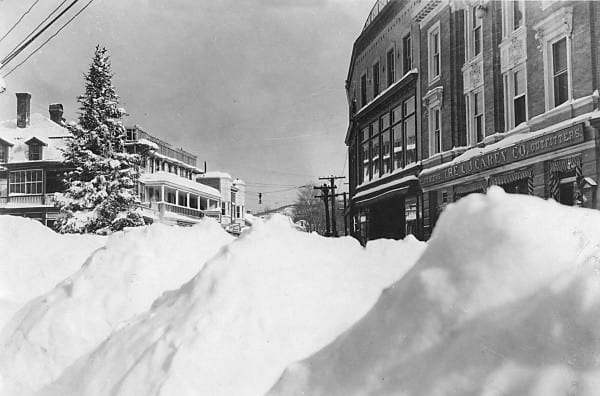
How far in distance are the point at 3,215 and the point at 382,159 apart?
7512mm

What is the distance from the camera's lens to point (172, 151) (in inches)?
389

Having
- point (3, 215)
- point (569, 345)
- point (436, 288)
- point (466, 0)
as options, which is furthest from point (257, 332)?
point (3, 215)

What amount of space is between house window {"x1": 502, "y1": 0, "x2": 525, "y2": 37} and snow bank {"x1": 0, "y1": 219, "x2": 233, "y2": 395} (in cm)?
449

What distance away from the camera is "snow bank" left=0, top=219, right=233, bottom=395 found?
6.64 metres

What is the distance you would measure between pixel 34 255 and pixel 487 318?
929 cm

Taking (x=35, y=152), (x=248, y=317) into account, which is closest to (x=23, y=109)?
(x=35, y=152)

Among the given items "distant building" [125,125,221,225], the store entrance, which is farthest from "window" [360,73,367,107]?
the store entrance

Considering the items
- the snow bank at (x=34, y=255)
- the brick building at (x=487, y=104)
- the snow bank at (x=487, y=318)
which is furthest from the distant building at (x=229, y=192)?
the snow bank at (x=487, y=318)

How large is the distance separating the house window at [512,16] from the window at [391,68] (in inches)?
75.4

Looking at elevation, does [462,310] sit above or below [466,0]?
below

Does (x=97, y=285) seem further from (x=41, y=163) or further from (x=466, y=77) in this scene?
(x=466, y=77)

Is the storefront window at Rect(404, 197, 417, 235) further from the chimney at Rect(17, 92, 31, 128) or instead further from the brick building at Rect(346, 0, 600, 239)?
the chimney at Rect(17, 92, 31, 128)

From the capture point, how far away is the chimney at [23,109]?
8.93 meters

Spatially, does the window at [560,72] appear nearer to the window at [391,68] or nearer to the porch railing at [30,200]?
the window at [391,68]
